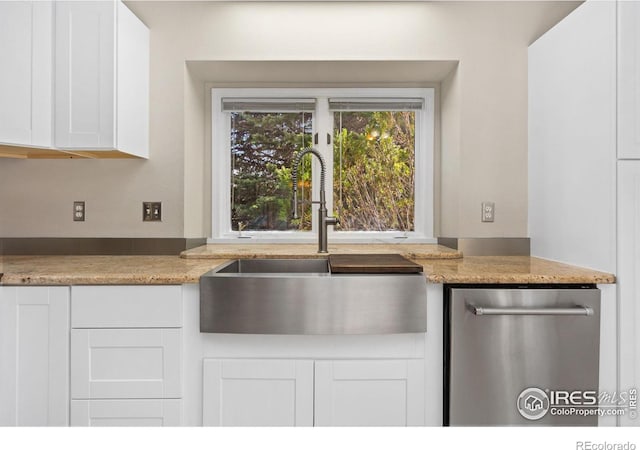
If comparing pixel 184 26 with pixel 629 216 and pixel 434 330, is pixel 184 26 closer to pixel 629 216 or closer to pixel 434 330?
pixel 434 330

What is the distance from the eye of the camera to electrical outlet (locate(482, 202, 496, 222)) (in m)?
2.21

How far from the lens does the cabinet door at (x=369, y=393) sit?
1479 mm

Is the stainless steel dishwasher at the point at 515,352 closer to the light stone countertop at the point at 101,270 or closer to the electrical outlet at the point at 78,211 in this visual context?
the light stone countertop at the point at 101,270

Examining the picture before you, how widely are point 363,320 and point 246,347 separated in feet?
1.39

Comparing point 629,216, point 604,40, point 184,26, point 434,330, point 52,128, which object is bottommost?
point 434,330

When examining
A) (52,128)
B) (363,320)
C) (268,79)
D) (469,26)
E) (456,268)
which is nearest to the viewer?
(363,320)

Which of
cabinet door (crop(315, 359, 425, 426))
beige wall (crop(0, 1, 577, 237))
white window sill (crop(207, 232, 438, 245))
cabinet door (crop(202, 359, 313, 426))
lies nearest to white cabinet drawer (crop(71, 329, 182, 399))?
Answer: cabinet door (crop(202, 359, 313, 426))

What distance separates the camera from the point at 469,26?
216 centimetres

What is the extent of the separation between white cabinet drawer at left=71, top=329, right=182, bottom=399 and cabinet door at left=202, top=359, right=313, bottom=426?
0.45ft

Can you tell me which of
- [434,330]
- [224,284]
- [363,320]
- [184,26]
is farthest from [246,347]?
[184,26]

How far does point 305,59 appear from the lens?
2.15m

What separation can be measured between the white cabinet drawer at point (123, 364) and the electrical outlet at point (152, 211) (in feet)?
2.77

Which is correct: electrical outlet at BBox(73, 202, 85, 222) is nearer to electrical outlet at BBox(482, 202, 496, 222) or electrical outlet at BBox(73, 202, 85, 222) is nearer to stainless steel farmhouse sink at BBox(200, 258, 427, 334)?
stainless steel farmhouse sink at BBox(200, 258, 427, 334)

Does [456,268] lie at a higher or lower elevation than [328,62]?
lower
